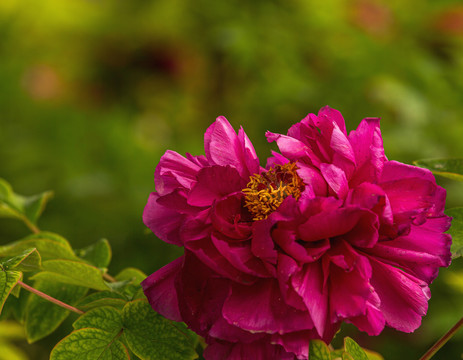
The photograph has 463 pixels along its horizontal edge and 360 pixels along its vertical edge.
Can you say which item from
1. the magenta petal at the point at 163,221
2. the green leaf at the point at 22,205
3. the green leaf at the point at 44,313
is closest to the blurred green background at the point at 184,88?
the green leaf at the point at 22,205

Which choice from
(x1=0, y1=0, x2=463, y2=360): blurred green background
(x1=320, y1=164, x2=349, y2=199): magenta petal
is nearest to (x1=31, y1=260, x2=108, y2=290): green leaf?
(x1=320, y1=164, x2=349, y2=199): magenta petal

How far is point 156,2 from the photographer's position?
2.22 metres

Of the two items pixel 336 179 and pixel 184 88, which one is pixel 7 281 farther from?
pixel 184 88

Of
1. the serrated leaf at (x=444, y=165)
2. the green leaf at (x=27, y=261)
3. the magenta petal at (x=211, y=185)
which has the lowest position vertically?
the serrated leaf at (x=444, y=165)

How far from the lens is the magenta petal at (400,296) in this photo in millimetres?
400

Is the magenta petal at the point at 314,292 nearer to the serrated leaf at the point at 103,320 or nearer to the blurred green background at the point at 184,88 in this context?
the serrated leaf at the point at 103,320

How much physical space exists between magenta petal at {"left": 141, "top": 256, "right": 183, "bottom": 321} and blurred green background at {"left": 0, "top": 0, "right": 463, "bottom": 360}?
2.71ft

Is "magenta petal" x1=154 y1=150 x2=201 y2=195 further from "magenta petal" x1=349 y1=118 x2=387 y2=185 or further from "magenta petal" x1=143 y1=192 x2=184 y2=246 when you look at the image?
"magenta petal" x1=349 y1=118 x2=387 y2=185

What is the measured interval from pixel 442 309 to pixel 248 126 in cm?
82

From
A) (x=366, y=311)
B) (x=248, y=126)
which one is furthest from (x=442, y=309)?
(x=366, y=311)

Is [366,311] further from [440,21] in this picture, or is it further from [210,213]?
[440,21]

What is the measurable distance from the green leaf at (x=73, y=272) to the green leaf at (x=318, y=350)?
183 mm

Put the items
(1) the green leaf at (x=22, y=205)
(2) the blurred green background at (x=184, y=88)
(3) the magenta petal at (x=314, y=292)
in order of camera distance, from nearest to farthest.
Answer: (3) the magenta petal at (x=314, y=292)
(1) the green leaf at (x=22, y=205)
(2) the blurred green background at (x=184, y=88)

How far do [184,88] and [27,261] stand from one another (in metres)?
1.85
